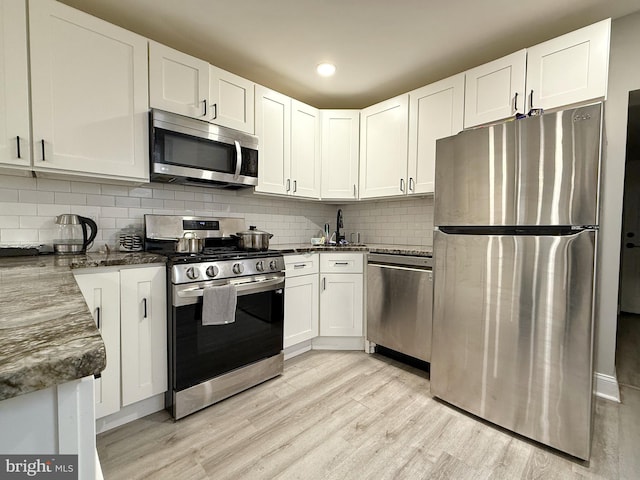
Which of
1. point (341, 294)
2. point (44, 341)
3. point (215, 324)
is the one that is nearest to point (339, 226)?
point (341, 294)

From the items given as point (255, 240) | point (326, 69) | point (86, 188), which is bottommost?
point (255, 240)

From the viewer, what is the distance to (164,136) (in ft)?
6.43

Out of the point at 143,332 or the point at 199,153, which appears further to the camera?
the point at 199,153

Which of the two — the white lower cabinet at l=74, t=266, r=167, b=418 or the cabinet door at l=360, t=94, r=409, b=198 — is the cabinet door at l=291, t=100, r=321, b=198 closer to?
the cabinet door at l=360, t=94, r=409, b=198

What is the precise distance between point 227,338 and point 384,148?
2.07 metres

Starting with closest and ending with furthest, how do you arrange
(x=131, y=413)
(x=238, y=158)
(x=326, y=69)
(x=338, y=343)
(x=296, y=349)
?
(x=131, y=413) → (x=238, y=158) → (x=326, y=69) → (x=296, y=349) → (x=338, y=343)

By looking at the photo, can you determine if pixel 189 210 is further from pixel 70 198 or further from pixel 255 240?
pixel 70 198

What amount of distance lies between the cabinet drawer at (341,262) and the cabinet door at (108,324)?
1543 mm

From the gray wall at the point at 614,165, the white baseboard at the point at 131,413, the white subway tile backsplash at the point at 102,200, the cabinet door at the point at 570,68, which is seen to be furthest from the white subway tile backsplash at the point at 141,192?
the gray wall at the point at 614,165

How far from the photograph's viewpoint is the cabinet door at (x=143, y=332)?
164 centimetres

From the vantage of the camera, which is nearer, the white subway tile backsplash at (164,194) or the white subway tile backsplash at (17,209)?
the white subway tile backsplash at (17,209)

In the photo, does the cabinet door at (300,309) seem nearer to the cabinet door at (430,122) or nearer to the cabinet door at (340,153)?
the cabinet door at (340,153)

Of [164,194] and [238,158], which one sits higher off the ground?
[238,158]

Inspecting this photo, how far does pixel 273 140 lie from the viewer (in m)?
2.62
